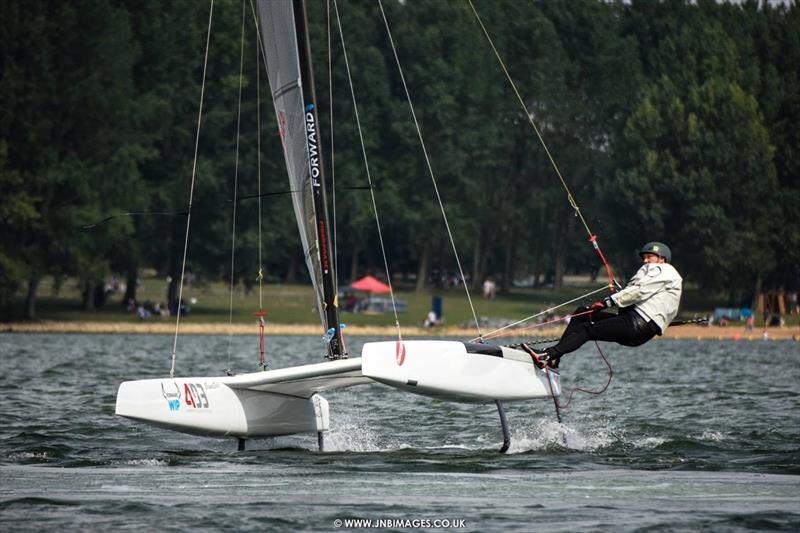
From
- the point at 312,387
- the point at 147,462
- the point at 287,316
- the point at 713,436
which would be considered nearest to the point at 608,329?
the point at 713,436

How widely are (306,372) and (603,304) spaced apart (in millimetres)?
3279

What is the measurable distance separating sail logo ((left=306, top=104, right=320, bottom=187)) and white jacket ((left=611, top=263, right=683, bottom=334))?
389 centimetres

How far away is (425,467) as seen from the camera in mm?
15852

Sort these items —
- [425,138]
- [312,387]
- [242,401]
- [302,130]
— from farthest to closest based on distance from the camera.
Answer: [425,138] < [302,130] < [312,387] < [242,401]

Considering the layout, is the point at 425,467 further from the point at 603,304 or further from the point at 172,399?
the point at 172,399

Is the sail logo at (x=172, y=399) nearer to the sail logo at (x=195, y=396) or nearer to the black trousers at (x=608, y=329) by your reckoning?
the sail logo at (x=195, y=396)

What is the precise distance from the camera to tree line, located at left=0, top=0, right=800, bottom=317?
6053 centimetres

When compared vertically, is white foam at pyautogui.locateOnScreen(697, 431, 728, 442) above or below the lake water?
above

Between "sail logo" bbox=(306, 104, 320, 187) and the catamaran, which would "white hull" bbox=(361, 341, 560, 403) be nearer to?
Answer: the catamaran

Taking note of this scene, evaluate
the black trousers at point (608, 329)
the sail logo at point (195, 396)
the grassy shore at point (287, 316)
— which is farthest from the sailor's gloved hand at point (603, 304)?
the grassy shore at point (287, 316)

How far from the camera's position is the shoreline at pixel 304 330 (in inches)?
2280

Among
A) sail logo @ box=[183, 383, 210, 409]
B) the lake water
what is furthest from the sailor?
sail logo @ box=[183, 383, 210, 409]

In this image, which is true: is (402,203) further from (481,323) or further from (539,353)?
(539,353)

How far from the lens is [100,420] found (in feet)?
70.4
